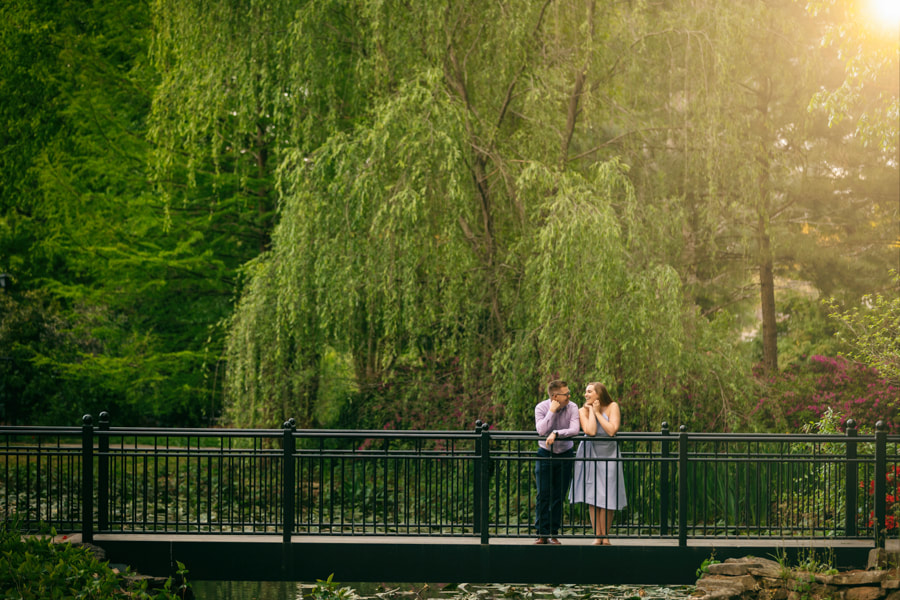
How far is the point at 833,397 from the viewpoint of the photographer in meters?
14.5

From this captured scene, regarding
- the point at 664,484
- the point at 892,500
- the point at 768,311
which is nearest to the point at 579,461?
the point at 664,484

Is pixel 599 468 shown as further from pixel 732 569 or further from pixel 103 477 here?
pixel 103 477

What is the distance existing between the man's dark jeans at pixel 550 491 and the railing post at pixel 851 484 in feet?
9.03

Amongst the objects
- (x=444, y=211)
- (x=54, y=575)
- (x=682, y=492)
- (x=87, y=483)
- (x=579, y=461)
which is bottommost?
(x=54, y=575)

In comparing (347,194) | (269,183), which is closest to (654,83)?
(347,194)

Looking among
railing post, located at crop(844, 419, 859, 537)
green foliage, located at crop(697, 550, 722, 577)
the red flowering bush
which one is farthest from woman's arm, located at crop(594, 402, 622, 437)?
the red flowering bush

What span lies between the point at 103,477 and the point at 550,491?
436cm

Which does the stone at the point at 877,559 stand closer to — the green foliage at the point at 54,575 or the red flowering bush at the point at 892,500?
the red flowering bush at the point at 892,500

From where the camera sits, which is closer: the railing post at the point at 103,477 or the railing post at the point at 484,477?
the railing post at the point at 484,477

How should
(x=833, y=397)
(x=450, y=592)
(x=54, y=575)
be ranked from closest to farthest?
(x=54, y=575), (x=450, y=592), (x=833, y=397)

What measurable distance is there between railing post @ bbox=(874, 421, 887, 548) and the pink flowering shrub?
428 cm

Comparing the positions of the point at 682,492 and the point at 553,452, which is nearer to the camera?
the point at 682,492

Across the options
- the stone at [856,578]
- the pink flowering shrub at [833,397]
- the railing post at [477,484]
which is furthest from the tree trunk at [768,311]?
the railing post at [477,484]

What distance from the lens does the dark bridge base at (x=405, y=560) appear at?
347 inches
